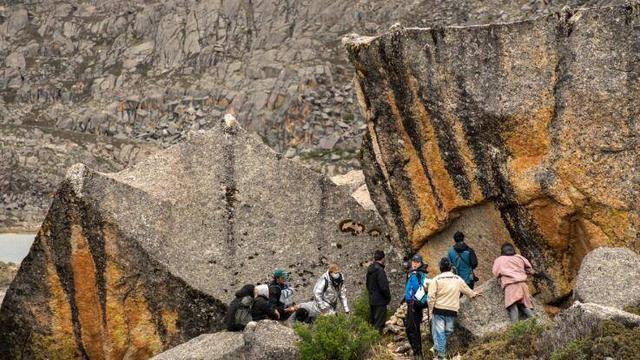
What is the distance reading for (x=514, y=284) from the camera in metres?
15.9

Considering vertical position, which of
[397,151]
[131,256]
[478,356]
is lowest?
[478,356]

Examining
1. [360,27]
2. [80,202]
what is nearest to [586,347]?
[80,202]

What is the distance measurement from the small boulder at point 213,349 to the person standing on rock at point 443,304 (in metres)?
3.89

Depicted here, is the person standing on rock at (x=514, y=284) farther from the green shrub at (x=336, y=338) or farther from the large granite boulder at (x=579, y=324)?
the green shrub at (x=336, y=338)

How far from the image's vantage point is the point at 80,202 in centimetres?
2019

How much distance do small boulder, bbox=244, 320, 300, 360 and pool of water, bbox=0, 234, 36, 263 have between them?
5184cm

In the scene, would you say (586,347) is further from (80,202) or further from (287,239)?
(80,202)

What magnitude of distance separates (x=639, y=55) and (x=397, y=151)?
19.4ft

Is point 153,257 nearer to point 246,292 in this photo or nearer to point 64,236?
point 64,236

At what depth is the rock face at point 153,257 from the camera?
66.3 feet

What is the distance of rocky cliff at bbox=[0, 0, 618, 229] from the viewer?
95.5 m

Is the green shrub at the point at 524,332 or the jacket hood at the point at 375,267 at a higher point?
the jacket hood at the point at 375,267

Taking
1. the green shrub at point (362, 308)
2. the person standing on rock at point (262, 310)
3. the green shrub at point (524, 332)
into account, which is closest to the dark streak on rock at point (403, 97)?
the green shrub at point (362, 308)

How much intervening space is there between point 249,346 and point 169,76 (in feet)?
332
